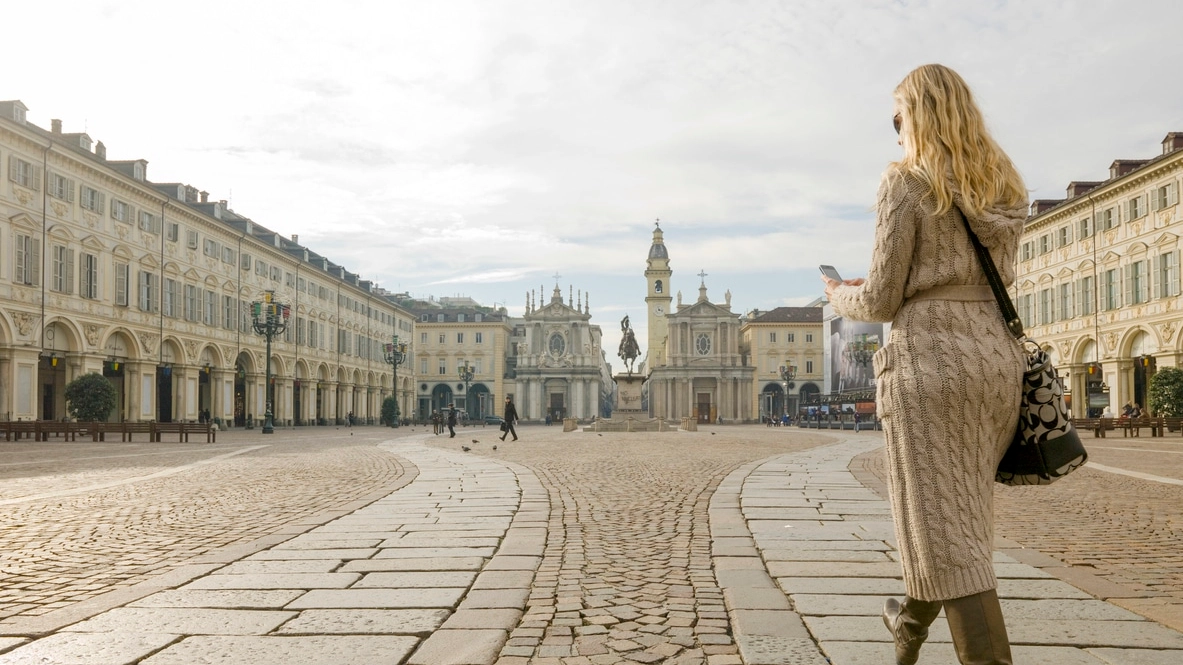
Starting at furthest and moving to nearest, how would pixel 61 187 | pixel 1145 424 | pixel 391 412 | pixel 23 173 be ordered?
pixel 391 412
pixel 61 187
pixel 23 173
pixel 1145 424

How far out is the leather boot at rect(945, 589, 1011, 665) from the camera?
275 centimetres

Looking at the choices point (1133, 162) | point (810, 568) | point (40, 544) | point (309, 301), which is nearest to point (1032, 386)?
point (810, 568)

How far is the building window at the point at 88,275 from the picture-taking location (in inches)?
1405

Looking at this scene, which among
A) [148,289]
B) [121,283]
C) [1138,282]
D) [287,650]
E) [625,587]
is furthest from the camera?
[148,289]

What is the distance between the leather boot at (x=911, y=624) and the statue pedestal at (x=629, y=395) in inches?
1869

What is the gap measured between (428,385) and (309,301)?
35150 millimetres

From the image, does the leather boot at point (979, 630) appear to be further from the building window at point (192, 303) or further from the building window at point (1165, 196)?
the building window at point (192, 303)

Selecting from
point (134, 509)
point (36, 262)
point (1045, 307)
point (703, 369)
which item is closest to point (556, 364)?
point (703, 369)

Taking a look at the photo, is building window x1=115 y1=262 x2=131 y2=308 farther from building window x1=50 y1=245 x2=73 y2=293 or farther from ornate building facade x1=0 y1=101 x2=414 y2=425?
building window x1=50 y1=245 x2=73 y2=293

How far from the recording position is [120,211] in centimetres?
3903

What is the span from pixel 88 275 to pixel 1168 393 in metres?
37.1

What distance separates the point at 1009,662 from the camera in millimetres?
2777

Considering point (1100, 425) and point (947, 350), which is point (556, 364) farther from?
point (947, 350)

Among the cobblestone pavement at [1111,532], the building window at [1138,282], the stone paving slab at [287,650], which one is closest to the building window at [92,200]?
the cobblestone pavement at [1111,532]
